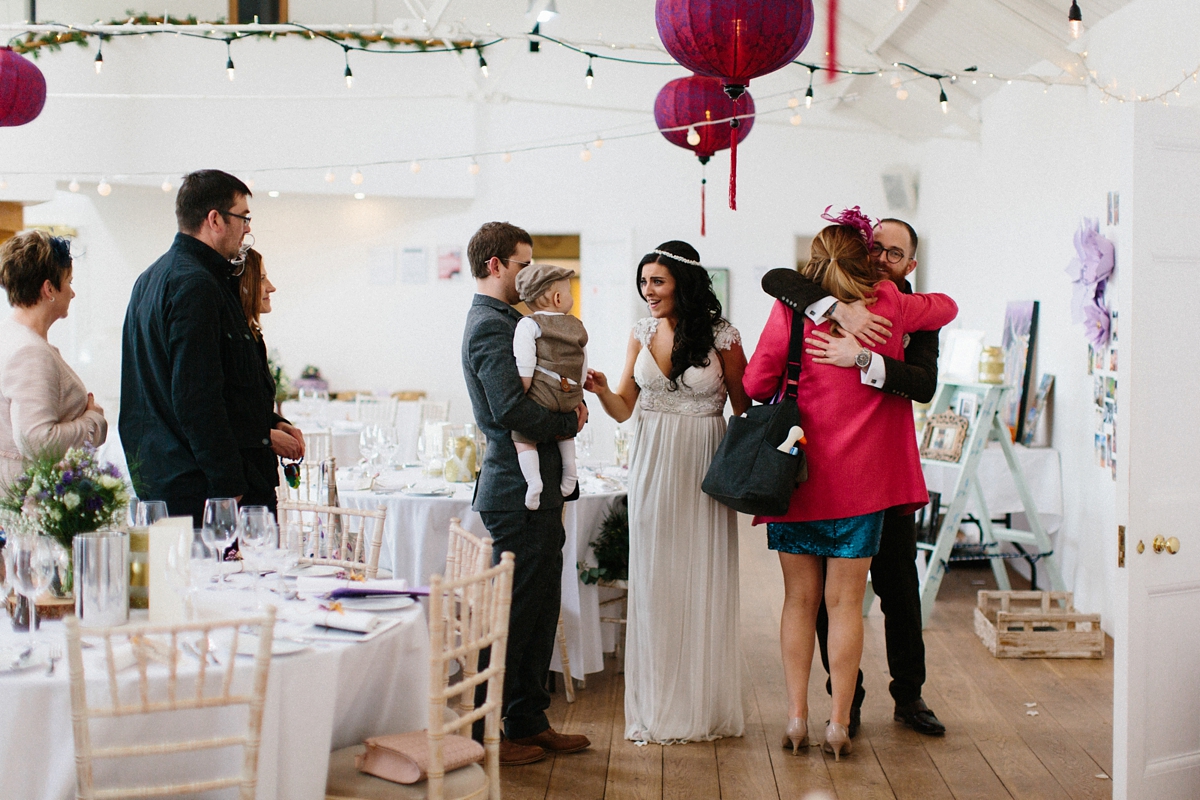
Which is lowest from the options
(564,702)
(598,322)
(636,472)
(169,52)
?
(564,702)

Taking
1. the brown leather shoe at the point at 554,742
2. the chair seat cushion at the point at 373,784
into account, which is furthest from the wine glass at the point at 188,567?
the brown leather shoe at the point at 554,742

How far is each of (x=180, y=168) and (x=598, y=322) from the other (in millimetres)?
3889

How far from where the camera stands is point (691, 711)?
153 inches

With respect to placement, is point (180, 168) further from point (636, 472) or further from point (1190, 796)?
point (1190, 796)

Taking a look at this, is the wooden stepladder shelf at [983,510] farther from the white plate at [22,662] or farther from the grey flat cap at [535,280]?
the white plate at [22,662]

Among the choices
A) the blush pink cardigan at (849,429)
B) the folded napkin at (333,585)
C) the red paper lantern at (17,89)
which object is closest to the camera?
the folded napkin at (333,585)

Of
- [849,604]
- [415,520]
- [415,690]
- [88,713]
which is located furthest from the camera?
[415,520]

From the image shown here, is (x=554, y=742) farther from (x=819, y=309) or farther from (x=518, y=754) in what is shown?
(x=819, y=309)

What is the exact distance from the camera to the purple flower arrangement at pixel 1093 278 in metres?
5.41

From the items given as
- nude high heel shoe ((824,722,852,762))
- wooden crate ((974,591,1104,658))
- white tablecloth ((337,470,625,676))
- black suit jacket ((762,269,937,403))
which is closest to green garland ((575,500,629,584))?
white tablecloth ((337,470,625,676))

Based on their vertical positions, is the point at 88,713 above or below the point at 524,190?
below

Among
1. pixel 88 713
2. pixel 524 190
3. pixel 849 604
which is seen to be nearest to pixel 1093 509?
pixel 849 604

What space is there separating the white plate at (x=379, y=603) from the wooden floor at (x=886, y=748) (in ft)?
3.59

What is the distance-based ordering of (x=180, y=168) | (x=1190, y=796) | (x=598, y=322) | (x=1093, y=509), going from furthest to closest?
(x=598, y=322) < (x=180, y=168) < (x=1093, y=509) < (x=1190, y=796)
